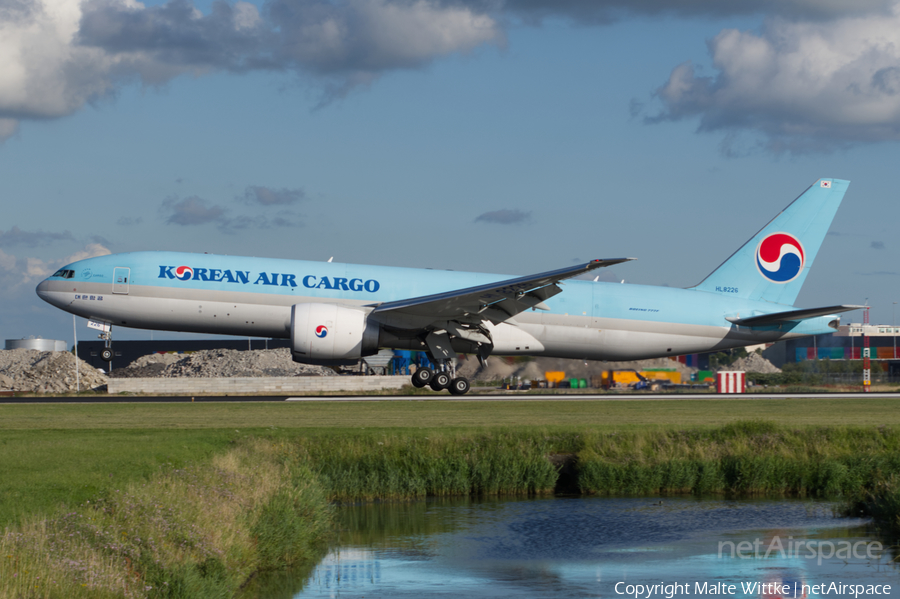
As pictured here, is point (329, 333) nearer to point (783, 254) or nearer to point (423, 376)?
point (423, 376)

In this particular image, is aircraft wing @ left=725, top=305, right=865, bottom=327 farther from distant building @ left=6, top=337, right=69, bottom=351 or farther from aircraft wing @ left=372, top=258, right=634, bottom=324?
distant building @ left=6, top=337, right=69, bottom=351

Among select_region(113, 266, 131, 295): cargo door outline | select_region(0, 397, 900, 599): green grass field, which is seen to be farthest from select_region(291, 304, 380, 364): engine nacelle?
select_region(113, 266, 131, 295): cargo door outline

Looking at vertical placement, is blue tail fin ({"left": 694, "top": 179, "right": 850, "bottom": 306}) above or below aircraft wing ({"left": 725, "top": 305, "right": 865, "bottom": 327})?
above

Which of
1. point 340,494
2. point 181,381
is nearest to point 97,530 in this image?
point 340,494

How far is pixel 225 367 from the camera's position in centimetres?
7675

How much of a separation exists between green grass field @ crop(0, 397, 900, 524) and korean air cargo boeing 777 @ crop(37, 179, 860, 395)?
2986mm

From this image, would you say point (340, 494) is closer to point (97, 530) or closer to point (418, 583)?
point (418, 583)

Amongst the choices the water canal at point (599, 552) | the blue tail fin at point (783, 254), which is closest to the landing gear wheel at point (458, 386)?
the blue tail fin at point (783, 254)

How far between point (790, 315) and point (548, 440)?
19.7 metres

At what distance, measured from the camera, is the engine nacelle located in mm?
31562

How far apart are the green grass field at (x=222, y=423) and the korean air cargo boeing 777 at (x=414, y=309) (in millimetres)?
2986

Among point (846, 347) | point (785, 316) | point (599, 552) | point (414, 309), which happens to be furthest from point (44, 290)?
point (846, 347)

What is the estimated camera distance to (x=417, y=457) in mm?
19812

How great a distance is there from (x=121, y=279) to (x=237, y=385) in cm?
1700
